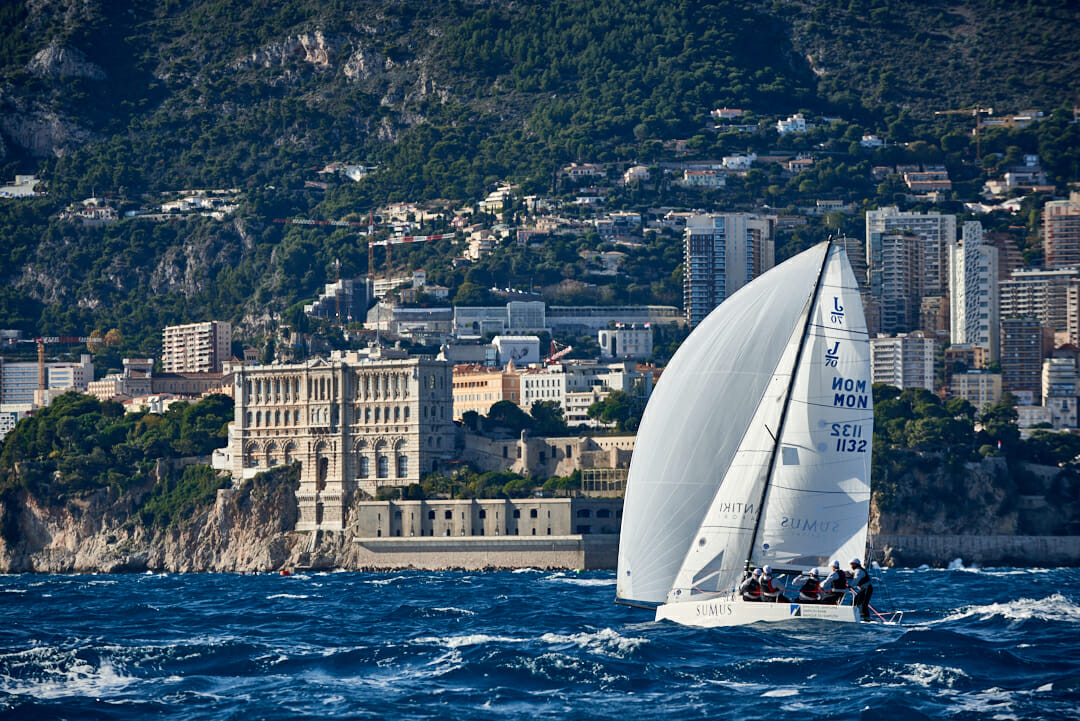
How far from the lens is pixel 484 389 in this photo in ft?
380

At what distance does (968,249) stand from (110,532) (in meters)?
64.6

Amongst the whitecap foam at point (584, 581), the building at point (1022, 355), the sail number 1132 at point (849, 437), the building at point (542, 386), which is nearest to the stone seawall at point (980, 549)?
the whitecap foam at point (584, 581)

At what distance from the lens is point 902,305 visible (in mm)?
144125

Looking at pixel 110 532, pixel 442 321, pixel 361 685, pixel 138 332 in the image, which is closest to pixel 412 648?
pixel 361 685

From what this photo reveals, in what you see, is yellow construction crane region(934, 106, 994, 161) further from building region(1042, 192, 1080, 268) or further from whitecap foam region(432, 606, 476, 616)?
whitecap foam region(432, 606, 476, 616)

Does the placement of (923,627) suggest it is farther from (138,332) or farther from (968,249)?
(138,332)

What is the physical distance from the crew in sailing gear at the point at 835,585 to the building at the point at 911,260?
104692 mm

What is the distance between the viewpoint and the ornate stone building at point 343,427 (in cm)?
9119

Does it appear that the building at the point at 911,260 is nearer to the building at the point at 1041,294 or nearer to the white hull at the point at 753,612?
the building at the point at 1041,294

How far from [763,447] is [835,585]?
2717mm

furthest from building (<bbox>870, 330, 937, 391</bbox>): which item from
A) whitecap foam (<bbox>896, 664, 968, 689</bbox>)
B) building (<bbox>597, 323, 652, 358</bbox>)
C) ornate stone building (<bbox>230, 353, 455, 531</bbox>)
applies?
whitecap foam (<bbox>896, 664, 968, 689</bbox>)

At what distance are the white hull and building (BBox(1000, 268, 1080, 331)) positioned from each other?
4144 inches

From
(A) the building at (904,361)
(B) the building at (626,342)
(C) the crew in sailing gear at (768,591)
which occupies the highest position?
(B) the building at (626,342)

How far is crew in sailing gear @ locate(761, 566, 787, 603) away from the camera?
3866 centimetres
